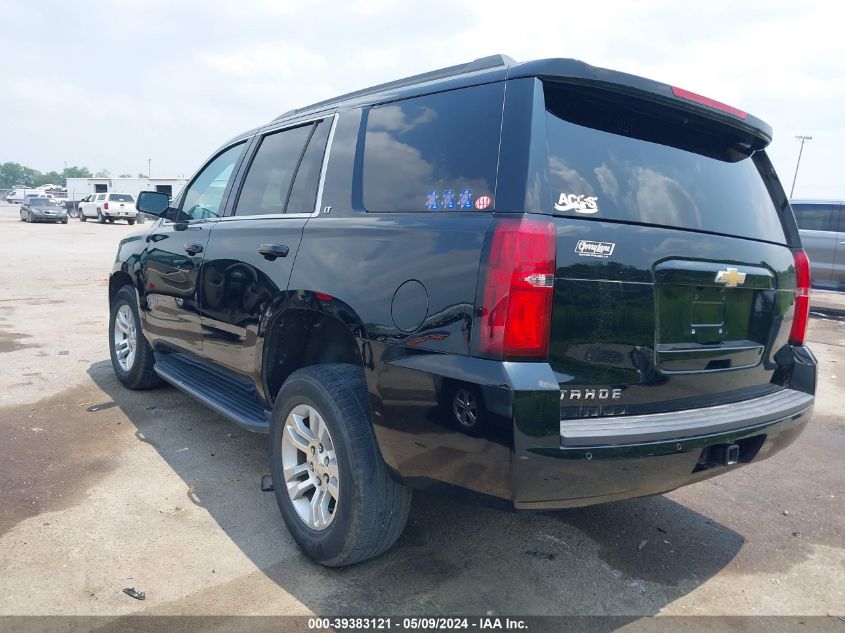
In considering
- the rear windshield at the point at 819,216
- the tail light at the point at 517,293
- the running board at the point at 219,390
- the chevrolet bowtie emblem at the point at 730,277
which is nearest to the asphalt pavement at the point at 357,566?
the running board at the point at 219,390

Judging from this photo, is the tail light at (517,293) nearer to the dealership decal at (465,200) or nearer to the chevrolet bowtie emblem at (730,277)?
the dealership decal at (465,200)

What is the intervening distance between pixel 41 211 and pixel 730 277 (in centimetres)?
3803

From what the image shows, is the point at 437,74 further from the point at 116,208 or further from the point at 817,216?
the point at 116,208

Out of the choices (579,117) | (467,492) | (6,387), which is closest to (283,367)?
(467,492)

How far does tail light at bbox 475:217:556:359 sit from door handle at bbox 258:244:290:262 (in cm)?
130

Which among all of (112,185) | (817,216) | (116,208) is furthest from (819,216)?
(112,185)

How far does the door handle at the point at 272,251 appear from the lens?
123 inches

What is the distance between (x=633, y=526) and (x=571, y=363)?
158 centimetres

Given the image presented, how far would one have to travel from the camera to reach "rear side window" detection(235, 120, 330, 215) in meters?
3.29

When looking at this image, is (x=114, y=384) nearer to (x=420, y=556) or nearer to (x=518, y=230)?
(x=420, y=556)

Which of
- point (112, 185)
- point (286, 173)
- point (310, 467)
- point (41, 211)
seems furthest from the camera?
point (112, 185)

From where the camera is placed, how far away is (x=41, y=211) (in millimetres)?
33938

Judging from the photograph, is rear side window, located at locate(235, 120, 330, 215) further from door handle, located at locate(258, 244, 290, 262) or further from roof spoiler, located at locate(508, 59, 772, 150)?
roof spoiler, located at locate(508, 59, 772, 150)

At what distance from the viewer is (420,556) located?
9.76ft
